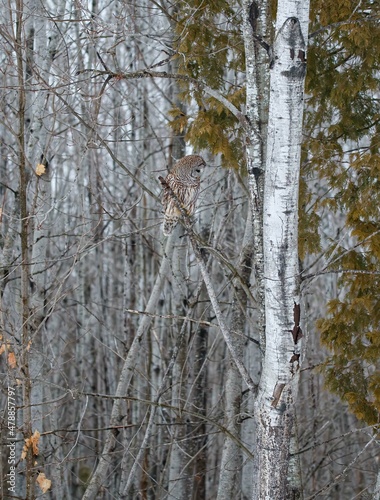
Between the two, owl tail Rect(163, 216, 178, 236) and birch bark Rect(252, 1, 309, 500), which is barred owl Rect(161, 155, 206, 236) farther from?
birch bark Rect(252, 1, 309, 500)

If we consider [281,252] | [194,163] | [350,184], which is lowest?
[281,252]

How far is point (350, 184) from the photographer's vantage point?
4816mm

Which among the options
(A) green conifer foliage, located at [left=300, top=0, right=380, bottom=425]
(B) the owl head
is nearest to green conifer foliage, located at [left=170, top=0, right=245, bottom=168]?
(B) the owl head

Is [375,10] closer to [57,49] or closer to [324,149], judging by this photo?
[324,149]

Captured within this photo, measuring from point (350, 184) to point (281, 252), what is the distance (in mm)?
1544

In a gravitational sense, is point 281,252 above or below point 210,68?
below

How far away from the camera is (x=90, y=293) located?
12852 millimetres

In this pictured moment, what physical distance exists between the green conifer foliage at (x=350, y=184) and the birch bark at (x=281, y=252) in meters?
1.21

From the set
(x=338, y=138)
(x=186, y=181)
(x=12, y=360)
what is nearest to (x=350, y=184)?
(x=338, y=138)

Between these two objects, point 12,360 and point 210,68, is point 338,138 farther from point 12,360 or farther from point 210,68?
point 12,360

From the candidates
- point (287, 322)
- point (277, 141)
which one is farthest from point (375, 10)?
point (287, 322)

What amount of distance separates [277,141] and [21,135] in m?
1.92

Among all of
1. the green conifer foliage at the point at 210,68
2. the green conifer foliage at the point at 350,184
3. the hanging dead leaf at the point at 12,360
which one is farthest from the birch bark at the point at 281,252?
the hanging dead leaf at the point at 12,360

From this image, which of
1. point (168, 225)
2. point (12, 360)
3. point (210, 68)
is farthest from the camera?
point (168, 225)
